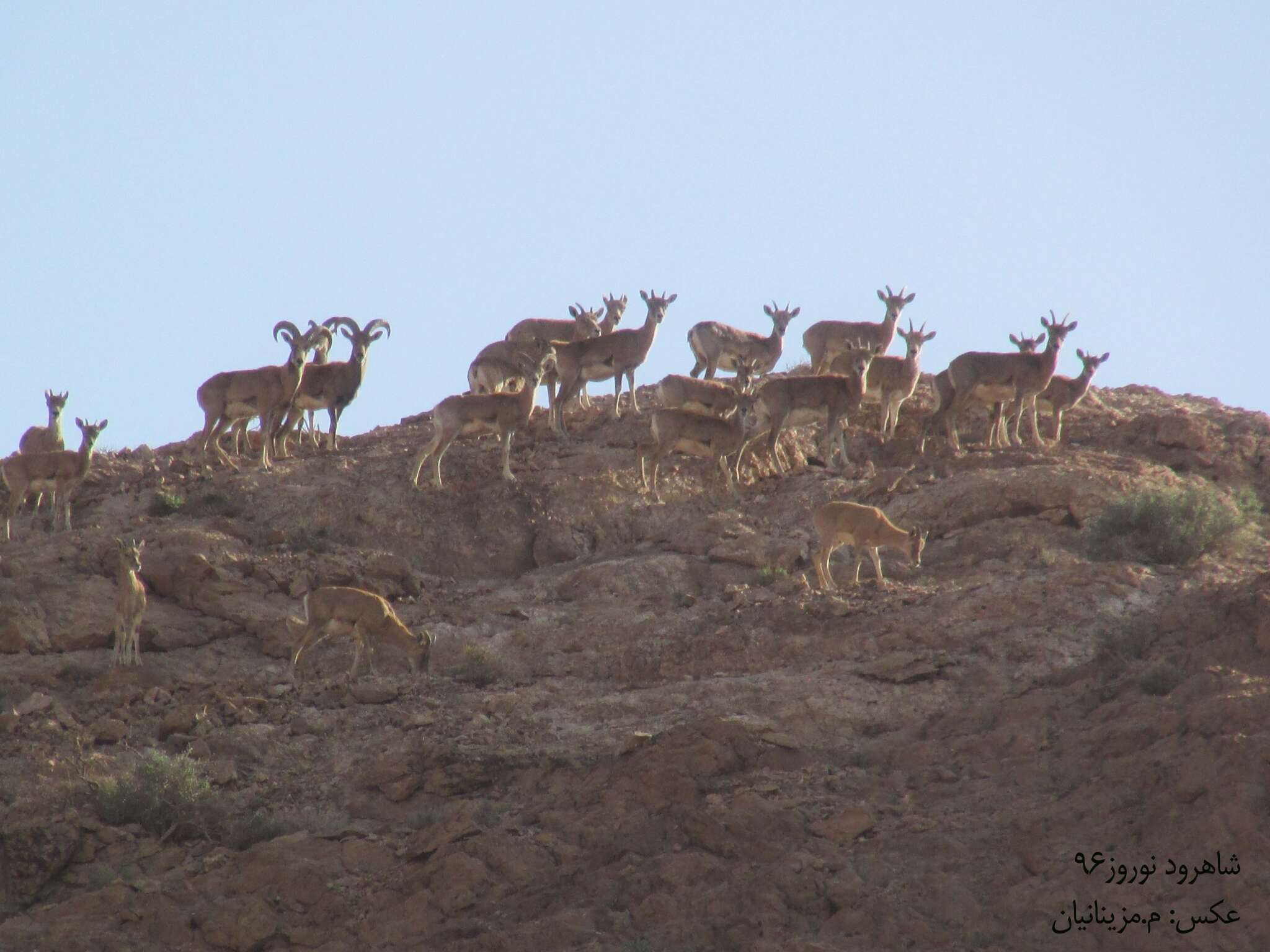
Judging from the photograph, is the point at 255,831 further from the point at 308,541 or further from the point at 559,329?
the point at 559,329

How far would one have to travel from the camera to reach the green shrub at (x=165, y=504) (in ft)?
72.5

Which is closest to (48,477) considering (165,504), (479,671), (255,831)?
(165,504)

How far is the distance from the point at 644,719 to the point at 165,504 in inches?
359

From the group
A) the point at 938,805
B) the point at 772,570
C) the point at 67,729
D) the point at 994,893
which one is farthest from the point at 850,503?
the point at 67,729

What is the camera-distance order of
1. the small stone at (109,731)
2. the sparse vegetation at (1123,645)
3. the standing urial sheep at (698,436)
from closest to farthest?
1. the sparse vegetation at (1123,645)
2. the small stone at (109,731)
3. the standing urial sheep at (698,436)

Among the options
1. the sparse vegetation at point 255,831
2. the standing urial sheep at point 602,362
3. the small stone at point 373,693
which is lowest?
the sparse vegetation at point 255,831

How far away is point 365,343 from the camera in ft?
86.1

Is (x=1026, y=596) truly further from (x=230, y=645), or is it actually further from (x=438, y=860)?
(x=230, y=645)

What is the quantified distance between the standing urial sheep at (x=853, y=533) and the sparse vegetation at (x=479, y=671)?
13.1 feet

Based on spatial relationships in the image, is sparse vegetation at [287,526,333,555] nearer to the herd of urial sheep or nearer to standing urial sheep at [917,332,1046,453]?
the herd of urial sheep

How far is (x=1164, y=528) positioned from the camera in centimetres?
1895

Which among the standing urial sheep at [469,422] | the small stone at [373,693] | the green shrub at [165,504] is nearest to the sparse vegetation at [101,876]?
the small stone at [373,693]

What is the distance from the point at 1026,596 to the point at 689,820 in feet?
18.2

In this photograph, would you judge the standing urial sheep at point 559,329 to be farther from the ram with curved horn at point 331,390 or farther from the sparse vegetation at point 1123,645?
the sparse vegetation at point 1123,645
